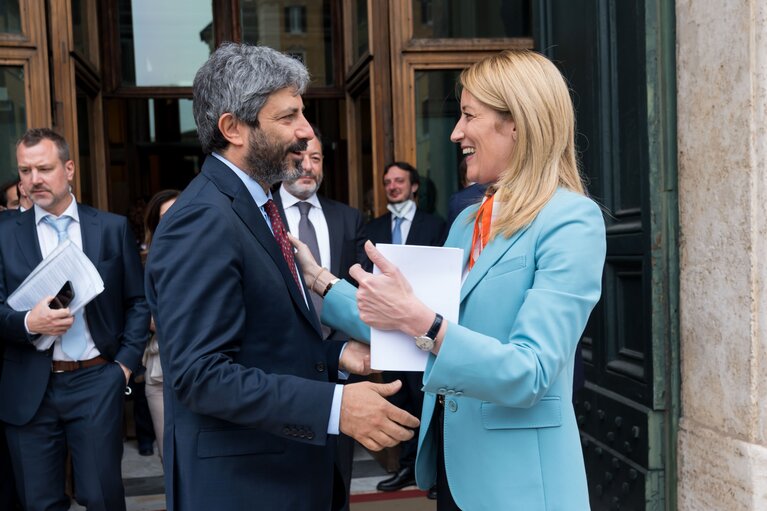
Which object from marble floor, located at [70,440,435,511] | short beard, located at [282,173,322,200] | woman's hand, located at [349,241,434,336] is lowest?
marble floor, located at [70,440,435,511]

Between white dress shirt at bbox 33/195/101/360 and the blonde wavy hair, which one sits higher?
the blonde wavy hair

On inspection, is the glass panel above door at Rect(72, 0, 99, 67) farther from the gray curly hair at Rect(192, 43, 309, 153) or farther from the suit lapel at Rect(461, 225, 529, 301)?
the suit lapel at Rect(461, 225, 529, 301)

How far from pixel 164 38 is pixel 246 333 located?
24.4ft

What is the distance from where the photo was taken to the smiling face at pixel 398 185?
5773mm

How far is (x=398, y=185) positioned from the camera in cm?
577

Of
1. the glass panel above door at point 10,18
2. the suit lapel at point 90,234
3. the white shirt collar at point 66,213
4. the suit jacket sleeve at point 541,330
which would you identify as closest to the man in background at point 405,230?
the suit lapel at point 90,234

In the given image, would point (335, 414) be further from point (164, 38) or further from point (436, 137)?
point (164, 38)

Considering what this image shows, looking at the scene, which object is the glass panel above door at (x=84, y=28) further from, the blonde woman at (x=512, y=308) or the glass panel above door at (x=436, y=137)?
the blonde woman at (x=512, y=308)

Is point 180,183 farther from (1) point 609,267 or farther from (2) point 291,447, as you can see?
(2) point 291,447

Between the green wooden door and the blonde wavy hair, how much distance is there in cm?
135

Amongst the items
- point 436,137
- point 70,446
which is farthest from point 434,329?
point 436,137

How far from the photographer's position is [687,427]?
304 cm

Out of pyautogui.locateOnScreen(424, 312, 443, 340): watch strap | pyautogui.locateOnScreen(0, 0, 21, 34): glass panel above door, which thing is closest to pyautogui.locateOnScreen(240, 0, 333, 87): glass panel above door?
pyautogui.locateOnScreen(0, 0, 21, 34): glass panel above door

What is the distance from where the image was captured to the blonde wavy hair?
1910 mm
